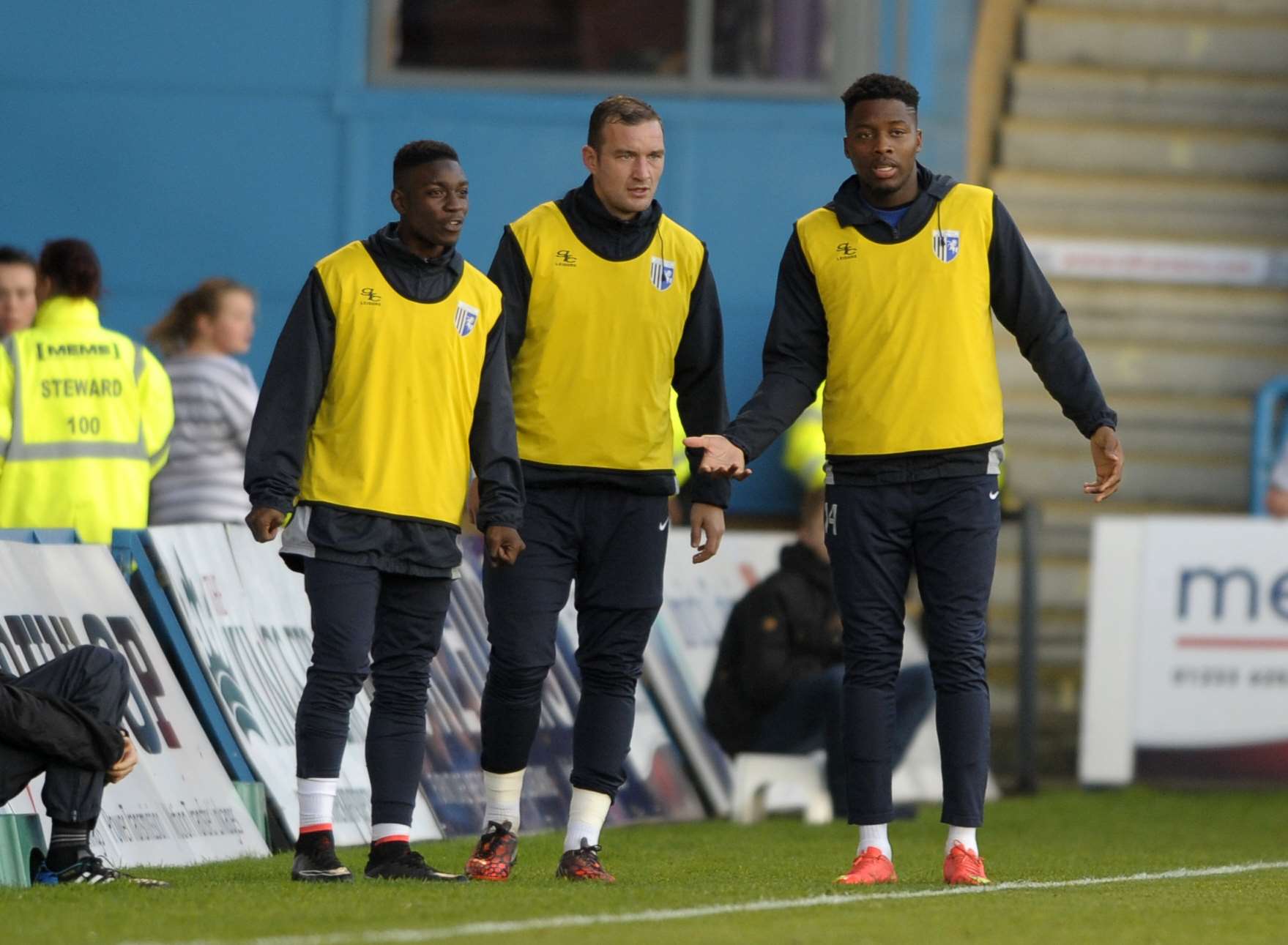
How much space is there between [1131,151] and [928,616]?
349 inches

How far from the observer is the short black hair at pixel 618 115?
21.2ft

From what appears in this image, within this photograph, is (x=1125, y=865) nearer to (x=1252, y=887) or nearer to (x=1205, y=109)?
(x=1252, y=887)

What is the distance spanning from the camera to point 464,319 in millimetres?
6348

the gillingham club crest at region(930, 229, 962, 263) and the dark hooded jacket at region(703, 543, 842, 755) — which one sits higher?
the gillingham club crest at region(930, 229, 962, 263)

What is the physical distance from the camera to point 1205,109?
14.9 m

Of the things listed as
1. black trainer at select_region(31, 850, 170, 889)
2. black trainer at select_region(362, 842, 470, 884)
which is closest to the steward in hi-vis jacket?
black trainer at select_region(31, 850, 170, 889)

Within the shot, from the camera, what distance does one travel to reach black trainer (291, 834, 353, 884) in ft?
20.5

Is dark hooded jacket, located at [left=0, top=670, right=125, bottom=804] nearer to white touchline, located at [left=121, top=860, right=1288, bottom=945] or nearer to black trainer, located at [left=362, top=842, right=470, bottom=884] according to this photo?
black trainer, located at [left=362, top=842, right=470, bottom=884]

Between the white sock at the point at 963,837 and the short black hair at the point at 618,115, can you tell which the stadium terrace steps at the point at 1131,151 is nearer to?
the short black hair at the point at 618,115

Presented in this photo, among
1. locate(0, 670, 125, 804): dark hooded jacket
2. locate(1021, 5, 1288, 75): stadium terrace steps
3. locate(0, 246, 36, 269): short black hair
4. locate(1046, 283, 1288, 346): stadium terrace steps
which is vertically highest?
locate(1021, 5, 1288, 75): stadium terrace steps

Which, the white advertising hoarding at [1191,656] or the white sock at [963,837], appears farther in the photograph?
the white advertising hoarding at [1191,656]

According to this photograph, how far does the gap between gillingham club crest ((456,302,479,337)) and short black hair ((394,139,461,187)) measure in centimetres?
35

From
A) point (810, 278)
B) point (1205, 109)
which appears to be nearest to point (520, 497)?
point (810, 278)

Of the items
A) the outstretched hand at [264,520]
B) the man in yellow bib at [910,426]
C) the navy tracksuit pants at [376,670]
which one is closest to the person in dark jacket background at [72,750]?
the navy tracksuit pants at [376,670]
